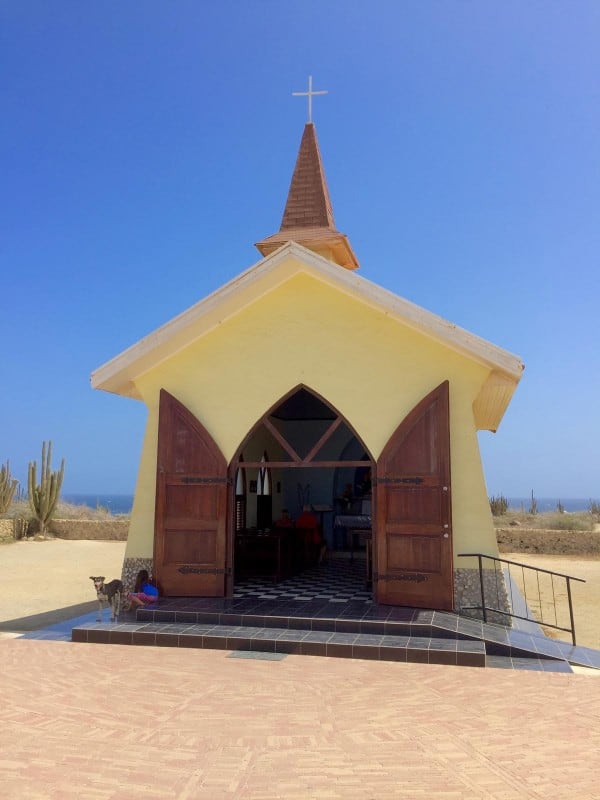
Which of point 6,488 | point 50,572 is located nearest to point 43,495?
point 6,488

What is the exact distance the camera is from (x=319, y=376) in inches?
386

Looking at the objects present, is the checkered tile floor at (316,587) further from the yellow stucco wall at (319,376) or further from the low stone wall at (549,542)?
the low stone wall at (549,542)

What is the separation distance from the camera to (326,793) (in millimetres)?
3988

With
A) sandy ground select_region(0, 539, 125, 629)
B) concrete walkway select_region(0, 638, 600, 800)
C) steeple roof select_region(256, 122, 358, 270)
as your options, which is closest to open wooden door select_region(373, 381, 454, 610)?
concrete walkway select_region(0, 638, 600, 800)

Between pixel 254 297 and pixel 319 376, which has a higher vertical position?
pixel 254 297

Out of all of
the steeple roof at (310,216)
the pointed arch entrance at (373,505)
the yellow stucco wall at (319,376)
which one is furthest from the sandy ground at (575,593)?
the steeple roof at (310,216)

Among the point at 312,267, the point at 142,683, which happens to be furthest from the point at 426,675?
the point at 312,267

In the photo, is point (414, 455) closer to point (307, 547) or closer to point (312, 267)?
point (312, 267)

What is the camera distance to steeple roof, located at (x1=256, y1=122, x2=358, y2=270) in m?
13.1

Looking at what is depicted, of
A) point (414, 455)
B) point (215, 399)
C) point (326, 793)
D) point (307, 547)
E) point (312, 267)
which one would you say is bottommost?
point (326, 793)

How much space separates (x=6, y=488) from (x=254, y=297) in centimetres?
1842

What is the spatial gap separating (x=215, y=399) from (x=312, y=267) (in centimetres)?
247

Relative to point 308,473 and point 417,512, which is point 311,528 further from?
point 417,512

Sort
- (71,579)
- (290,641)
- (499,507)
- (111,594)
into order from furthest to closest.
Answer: (499,507) → (71,579) → (111,594) → (290,641)
